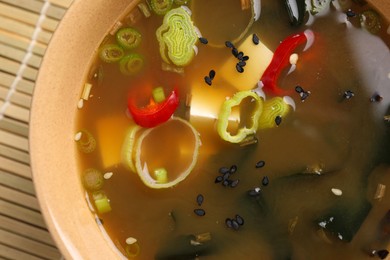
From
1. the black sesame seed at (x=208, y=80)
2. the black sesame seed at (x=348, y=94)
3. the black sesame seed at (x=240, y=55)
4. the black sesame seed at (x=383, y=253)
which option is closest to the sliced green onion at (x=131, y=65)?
the black sesame seed at (x=208, y=80)

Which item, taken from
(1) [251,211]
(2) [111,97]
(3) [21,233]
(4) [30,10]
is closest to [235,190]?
(1) [251,211]

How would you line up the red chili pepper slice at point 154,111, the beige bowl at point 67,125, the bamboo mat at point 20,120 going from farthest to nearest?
the bamboo mat at point 20,120 < the red chili pepper slice at point 154,111 < the beige bowl at point 67,125

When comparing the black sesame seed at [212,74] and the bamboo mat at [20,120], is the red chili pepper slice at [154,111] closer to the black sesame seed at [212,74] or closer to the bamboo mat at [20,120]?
the black sesame seed at [212,74]

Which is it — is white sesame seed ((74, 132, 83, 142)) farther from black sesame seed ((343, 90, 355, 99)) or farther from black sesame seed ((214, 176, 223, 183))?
black sesame seed ((343, 90, 355, 99))

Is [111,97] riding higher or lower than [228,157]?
higher

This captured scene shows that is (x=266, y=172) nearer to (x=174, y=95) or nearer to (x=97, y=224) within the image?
(x=174, y=95)

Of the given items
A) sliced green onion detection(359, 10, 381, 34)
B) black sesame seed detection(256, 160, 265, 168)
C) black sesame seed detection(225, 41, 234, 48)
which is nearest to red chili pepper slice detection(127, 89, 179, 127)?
black sesame seed detection(225, 41, 234, 48)

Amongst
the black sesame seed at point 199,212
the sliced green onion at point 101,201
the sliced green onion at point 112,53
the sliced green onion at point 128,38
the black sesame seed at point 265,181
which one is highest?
the sliced green onion at point 128,38
